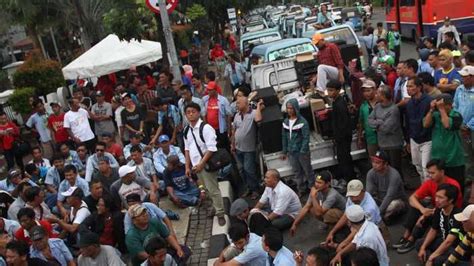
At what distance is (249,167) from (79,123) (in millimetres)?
3909

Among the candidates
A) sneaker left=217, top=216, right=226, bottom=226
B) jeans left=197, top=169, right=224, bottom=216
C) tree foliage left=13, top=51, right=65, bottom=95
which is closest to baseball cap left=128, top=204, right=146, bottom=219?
jeans left=197, top=169, right=224, bottom=216

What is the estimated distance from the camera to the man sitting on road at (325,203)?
685cm

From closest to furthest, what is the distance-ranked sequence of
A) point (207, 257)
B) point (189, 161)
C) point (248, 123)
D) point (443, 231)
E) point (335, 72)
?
point (443, 231)
point (207, 257)
point (189, 161)
point (248, 123)
point (335, 72)

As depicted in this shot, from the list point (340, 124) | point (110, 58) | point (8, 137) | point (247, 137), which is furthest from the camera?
point (110, 58)

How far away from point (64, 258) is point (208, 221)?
2.55 m

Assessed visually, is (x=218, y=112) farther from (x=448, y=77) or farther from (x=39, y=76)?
(x=39, y=76)

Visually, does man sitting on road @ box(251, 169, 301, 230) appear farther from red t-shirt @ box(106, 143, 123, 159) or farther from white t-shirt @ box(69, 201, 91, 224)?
red t-shirt @ box(106, 143, 123, 159)

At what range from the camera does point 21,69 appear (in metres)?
17.5

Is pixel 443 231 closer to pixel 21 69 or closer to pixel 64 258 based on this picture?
pixel 64 258

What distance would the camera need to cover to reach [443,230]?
18.6ft

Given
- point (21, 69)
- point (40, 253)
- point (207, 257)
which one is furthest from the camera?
point (21, 69)

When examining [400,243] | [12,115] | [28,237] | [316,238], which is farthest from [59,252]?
[12,115]

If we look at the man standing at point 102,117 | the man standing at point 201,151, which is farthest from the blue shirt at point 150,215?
the man standing at point 102,117

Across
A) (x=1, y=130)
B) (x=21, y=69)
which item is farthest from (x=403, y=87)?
(x=21, y=69)
